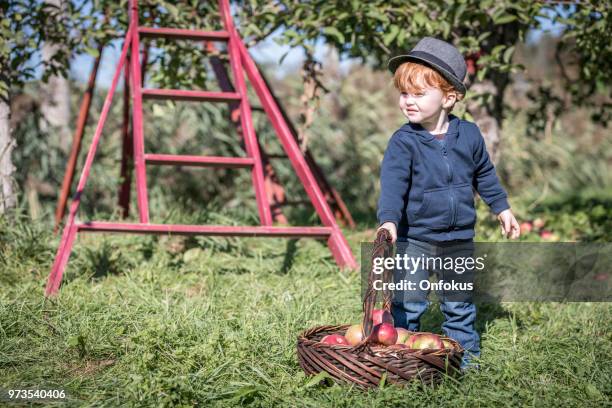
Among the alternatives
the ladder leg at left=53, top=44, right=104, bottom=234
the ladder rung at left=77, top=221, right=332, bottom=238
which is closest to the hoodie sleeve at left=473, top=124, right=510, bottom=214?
the ladder rung at left=77, top=221, right=332, bottom=238

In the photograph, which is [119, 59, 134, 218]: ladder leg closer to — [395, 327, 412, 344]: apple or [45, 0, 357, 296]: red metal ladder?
[45, 0, 357, 296]: red metal ladder

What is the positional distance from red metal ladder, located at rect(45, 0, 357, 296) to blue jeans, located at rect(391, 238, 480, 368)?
3.26 ft

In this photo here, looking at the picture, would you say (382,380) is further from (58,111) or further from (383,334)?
(58,111)

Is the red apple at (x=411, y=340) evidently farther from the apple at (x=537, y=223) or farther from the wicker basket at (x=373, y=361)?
the apple at (x=537, y=223)

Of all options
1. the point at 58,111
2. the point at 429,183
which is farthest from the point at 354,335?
the point at 58,111

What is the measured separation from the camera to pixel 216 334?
2.50 meters

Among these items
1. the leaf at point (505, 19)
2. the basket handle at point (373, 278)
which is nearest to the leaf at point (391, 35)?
the leaf at point (505, 19)

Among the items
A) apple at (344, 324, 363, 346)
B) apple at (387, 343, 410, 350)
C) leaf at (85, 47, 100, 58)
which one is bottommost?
apple at (387, 343, 410, 350)

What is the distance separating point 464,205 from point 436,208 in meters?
0.11

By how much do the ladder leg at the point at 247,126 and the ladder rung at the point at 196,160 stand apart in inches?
2.4

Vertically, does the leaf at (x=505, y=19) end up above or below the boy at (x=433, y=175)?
above

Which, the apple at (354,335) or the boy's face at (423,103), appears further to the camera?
the boy's face at (423,103)

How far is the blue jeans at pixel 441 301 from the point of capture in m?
2.64

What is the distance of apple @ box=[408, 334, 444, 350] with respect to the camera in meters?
2.37
